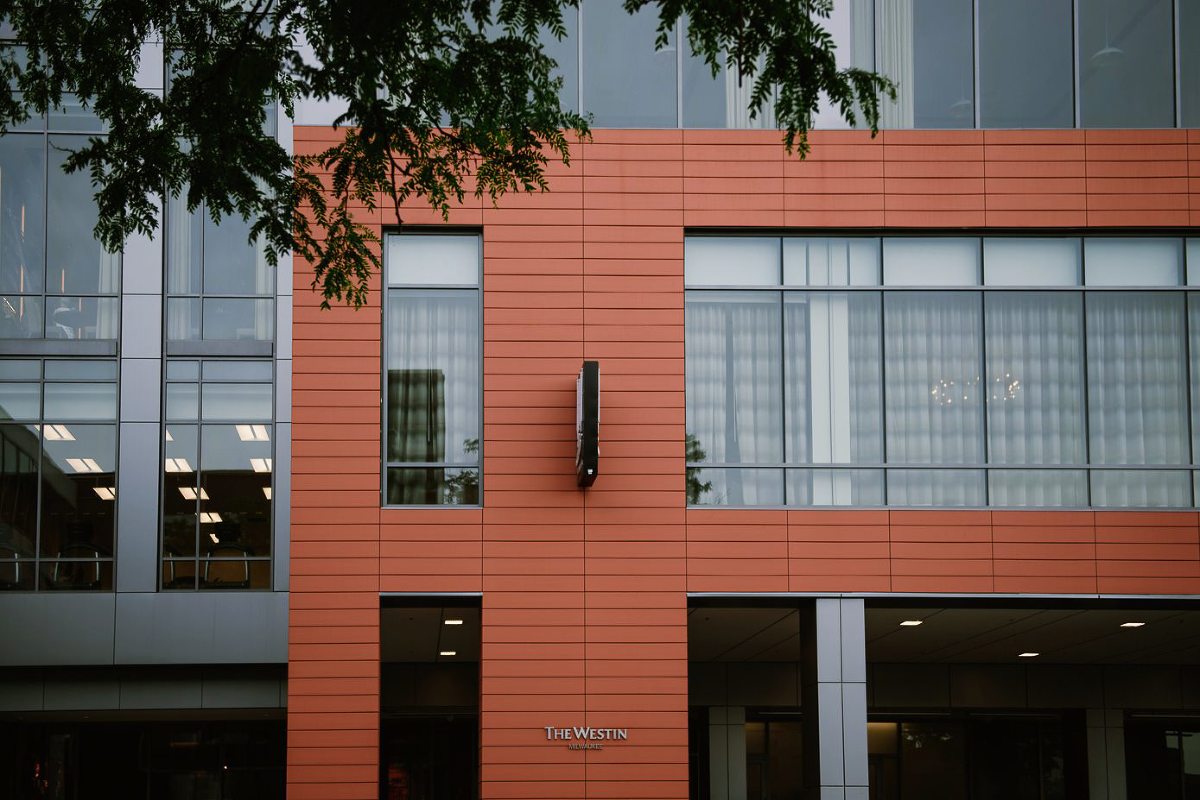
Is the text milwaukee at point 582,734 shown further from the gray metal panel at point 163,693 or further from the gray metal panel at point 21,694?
the gray metal panel at point 21,694

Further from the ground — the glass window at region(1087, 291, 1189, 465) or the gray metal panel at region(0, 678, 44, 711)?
the glass window at region(1087, 291, 1189, 465)

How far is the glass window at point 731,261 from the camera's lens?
16516mm

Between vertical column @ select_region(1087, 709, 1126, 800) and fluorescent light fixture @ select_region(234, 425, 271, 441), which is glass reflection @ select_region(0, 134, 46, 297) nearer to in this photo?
fluorescent light fixture @ select_region(234, 425, 271, 441)

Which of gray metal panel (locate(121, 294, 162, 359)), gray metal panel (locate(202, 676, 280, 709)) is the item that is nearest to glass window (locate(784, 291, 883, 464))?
gray metal panel (locate(202, 676, 280, 709))

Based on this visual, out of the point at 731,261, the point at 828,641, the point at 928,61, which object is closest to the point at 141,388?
the point at 731,261

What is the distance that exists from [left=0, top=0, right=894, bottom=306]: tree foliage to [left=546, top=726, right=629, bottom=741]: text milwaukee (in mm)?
6534

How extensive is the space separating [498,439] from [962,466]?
575cm

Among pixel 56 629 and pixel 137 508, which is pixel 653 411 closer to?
pixel 137 508

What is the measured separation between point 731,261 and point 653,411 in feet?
7.24

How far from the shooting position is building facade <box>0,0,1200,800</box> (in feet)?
51.4

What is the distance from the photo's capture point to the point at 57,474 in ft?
54.5

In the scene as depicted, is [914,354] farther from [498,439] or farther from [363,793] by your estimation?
[363,793]

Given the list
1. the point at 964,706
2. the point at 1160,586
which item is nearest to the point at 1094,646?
the point at 964,706

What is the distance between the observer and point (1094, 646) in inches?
825
